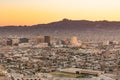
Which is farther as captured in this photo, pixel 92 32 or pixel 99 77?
pixel 92 32

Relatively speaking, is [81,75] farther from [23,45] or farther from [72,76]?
[23,45]

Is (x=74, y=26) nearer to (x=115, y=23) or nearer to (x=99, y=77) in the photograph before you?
(x=115, y=23)

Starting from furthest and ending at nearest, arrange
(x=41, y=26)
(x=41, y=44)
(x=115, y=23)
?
(x=41, y=26), (x=115, y=23), (x=41, y=44)

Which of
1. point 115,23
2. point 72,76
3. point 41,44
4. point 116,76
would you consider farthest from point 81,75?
point 115,23

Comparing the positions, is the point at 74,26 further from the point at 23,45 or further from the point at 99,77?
the point at 99,77

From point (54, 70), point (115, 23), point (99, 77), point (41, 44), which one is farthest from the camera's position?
point (115, 23)

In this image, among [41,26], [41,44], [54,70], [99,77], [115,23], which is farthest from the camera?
[41,26]

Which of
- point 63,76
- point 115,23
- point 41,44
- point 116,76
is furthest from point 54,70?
point 115,23

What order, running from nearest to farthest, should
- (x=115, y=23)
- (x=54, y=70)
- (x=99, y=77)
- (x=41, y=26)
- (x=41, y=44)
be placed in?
(x=99, y=77) → (x=54, y=70) → (x=41, y=44) → (x=115, y=23) → (x=41, y=26)
